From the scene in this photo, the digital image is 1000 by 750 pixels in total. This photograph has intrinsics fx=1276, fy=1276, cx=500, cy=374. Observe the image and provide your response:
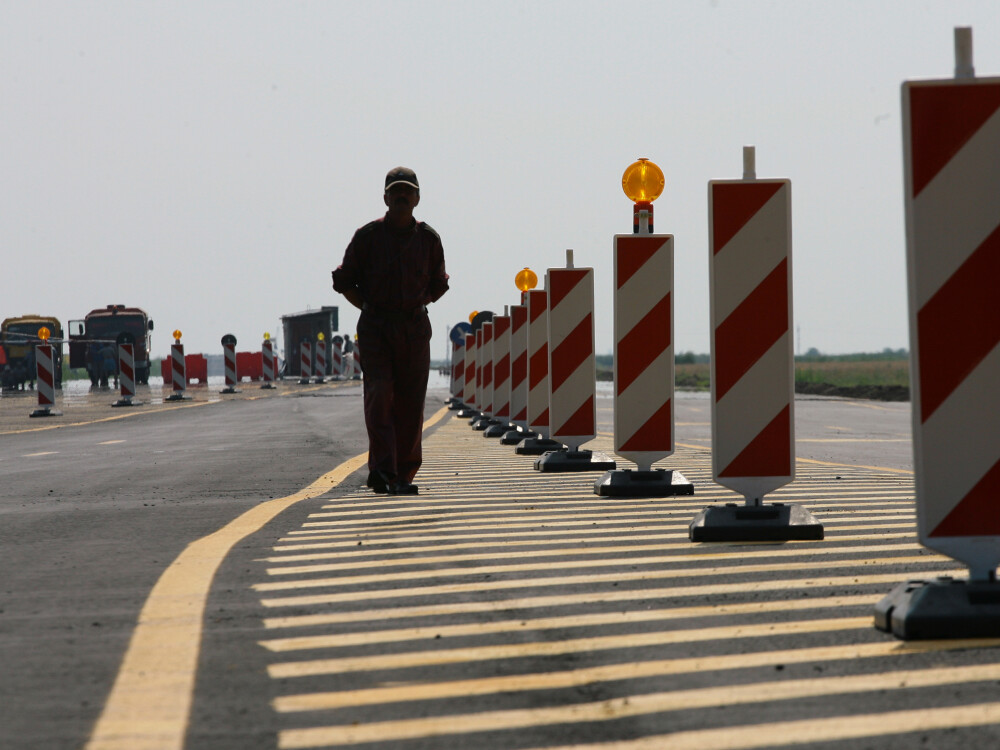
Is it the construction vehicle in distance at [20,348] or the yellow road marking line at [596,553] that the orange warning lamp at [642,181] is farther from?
the construction vehicle in distance at [20,348]

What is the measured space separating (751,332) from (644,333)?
80.9 inches

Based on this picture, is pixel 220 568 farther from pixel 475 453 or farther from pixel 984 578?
pixel 475 453

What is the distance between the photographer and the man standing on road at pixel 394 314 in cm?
764

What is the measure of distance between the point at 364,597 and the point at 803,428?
16.7 meters

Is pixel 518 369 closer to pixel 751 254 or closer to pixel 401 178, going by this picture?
pixel 401 178

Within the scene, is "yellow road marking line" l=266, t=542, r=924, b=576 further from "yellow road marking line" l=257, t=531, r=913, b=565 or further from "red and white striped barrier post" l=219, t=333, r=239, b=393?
"red and white striped barrier post" l=219, t=333, r=239, b=393

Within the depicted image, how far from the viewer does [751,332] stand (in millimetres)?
5691

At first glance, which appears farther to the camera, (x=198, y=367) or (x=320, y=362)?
(x=198, y=367)

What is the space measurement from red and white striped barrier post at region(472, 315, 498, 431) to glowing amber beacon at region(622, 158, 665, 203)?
10.2m

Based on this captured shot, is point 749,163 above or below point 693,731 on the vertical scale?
above

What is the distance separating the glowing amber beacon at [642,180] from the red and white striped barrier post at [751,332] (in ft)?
6.54

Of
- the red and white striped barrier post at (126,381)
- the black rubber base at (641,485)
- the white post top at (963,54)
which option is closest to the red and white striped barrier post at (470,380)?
the red and white striped barrier post at (126,381)

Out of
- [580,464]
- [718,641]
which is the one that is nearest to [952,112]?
[718,641]

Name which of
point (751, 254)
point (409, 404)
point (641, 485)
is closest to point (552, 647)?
point (751, 254)
